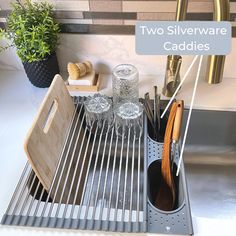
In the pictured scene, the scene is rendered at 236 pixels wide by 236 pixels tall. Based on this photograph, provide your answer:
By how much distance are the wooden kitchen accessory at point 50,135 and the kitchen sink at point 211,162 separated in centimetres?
39

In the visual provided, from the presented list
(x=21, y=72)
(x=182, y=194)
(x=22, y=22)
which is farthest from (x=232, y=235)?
(x=21, y=72)

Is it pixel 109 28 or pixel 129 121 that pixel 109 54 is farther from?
pixel 129 121

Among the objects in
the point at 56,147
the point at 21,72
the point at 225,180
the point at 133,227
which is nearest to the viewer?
the point at 133,227

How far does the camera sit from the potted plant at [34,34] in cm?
81

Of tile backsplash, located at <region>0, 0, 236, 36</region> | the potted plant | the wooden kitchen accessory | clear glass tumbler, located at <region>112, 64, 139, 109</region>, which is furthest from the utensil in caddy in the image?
tile backsplash, located at <region>0, 0, 236, 36</region>

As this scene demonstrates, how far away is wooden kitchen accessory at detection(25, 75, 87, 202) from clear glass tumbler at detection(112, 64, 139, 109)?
147 mm

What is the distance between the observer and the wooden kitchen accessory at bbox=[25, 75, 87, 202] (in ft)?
2.01

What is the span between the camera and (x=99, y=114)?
80cm

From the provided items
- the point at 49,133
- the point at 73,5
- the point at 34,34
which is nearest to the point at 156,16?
the point at 73,5

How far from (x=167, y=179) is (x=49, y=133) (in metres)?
0.33

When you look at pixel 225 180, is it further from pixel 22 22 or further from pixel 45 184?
pixel 22 22

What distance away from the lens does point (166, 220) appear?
572 millimetres

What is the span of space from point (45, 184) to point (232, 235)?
1.36 feet

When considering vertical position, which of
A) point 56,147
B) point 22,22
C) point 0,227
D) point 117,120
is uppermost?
point 22,22
